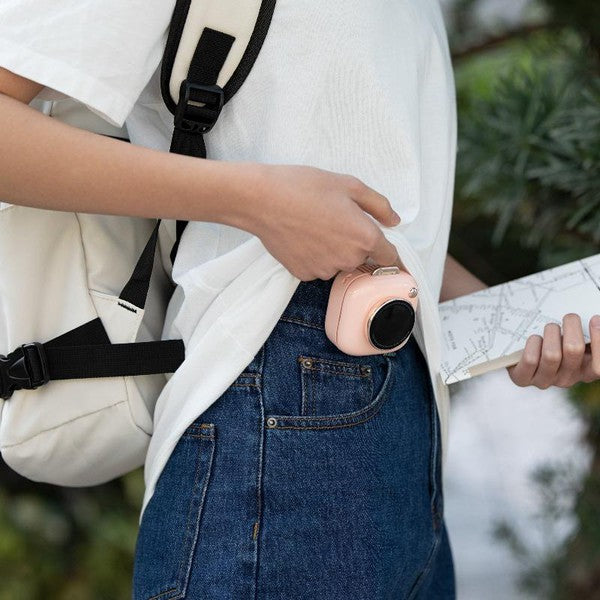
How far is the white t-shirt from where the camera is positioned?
76 cm

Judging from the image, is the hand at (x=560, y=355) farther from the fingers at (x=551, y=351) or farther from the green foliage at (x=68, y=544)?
the green foliage at (x=68, y=544)

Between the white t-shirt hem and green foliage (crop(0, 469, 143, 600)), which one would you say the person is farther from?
green foliage (crop(0, 469, 143, 600))

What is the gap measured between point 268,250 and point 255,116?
0.14 metres

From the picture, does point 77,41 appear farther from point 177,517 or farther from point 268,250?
point 177,517

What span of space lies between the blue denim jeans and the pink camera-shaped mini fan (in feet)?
0.09

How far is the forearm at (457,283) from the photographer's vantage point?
3.84 ft

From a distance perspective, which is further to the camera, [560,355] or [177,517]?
[560,355]

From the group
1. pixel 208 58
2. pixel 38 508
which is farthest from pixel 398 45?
pixel 38 508

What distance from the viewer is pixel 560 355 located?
3.10ft

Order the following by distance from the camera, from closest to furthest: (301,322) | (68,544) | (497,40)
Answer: (301,322)
(497,40)
(68,544)

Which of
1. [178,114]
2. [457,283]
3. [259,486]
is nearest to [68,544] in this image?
[457,283]

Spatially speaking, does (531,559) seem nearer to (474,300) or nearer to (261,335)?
(474,300)

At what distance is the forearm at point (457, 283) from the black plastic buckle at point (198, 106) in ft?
1.55

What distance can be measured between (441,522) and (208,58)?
0.58 meters
